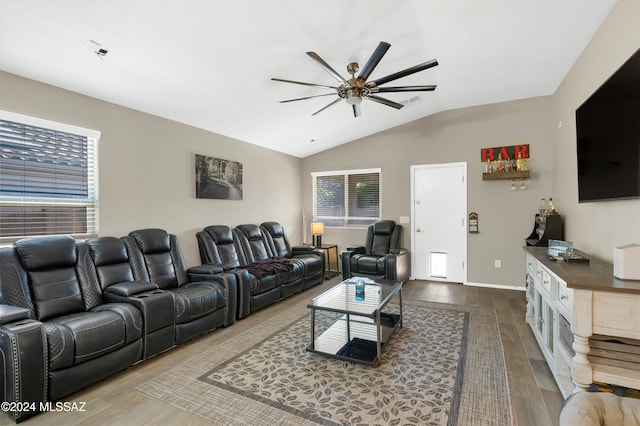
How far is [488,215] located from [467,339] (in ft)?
8.90

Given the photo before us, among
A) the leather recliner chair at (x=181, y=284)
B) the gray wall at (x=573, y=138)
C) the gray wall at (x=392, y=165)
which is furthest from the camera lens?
the leather recliner chair at (x=181, y=284)

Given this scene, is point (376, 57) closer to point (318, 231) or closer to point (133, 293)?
point (133, 293)

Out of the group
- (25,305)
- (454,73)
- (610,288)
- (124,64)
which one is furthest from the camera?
(454,73)

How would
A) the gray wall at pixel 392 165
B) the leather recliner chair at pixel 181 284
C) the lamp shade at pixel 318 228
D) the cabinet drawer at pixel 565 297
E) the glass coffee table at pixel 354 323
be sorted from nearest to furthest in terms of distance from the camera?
the cabinet drawer at pixel 565 297, the glass coffee table at pixel 354 323, the gray wall at pixel 392 165, the leather recliner chair at pixel 181 284, the lamp shade at pixel 318 228

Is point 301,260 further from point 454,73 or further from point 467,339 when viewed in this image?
point 454,73

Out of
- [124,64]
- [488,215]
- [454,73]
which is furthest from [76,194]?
[488,215]

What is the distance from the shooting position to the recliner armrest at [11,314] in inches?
78.5

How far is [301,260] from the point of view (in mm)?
4926

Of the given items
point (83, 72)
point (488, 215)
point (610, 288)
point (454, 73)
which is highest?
point (454, 73)

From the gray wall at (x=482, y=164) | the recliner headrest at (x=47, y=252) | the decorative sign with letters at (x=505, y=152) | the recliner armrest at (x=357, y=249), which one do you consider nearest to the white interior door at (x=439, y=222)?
the gray wall at (x=482, y=164)

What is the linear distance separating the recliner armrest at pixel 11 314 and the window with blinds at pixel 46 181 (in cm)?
93

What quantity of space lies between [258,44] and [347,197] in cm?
394

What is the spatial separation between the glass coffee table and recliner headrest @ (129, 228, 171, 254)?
1907 millimetres

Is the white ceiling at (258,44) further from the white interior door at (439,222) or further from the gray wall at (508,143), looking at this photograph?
the white interior door at (439,222)
